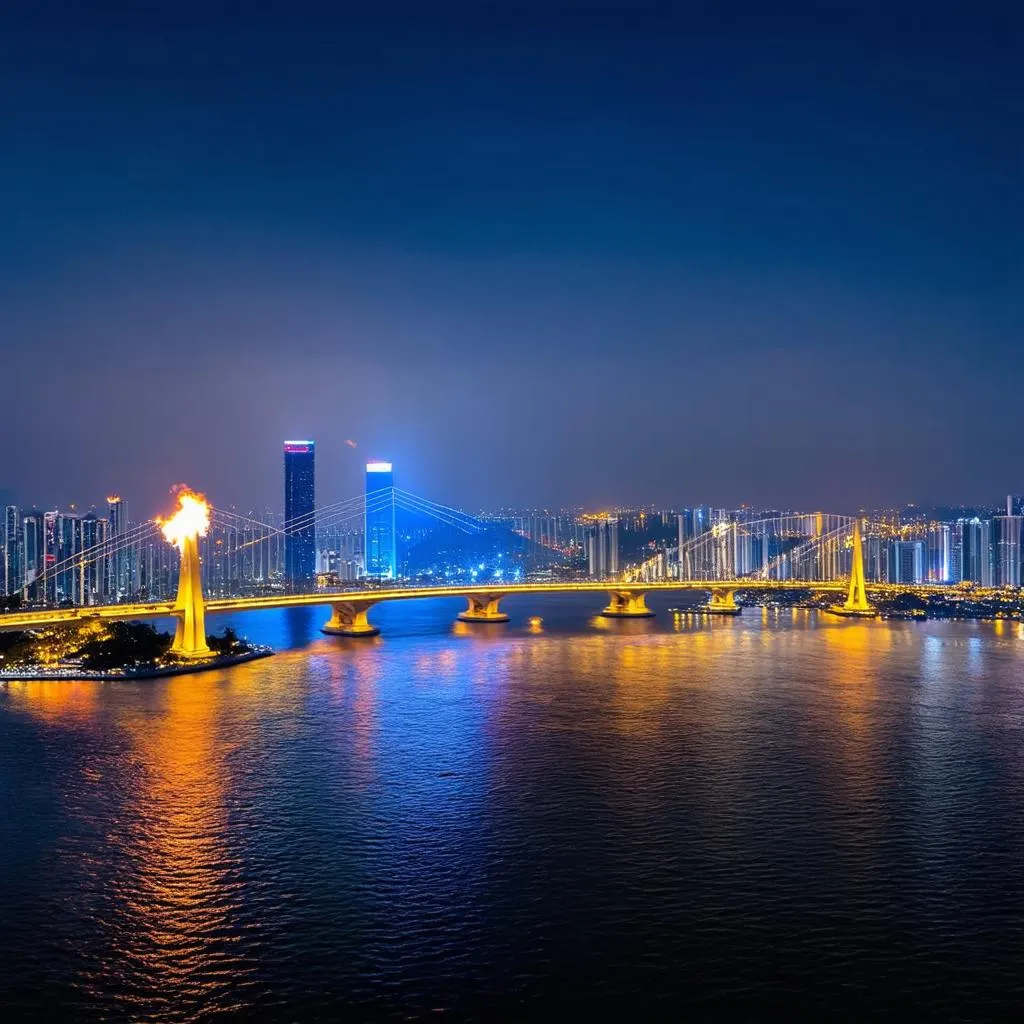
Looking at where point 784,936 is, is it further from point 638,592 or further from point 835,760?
point 638,592

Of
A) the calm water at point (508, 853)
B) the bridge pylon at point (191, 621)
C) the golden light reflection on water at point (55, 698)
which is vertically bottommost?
the calm water at point (508, 853)

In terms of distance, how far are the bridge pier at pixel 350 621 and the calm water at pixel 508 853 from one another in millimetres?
11819

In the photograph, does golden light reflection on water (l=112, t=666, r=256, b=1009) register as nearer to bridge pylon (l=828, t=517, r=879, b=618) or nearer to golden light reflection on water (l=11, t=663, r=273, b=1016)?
golden light reflection on water (l=11, t=663, r=273, b=1016)

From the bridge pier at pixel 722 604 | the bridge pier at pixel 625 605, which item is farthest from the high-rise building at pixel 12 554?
the bridge pier at pixel 722 604

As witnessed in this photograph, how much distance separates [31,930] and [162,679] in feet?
39.9

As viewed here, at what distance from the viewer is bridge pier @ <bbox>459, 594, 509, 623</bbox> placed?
35219 millimetres

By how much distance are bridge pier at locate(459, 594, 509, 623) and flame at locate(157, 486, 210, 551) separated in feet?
46.3

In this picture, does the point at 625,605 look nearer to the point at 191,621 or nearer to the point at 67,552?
the point at 191,621

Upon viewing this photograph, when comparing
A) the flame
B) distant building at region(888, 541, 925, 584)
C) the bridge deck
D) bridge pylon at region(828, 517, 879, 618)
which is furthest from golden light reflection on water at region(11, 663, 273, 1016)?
distant building at region(888, 541, 925, 584)

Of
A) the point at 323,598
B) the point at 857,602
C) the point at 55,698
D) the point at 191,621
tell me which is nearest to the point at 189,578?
the point at 191,621

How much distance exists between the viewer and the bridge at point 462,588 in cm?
2170

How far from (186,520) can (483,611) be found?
1544 centimetres

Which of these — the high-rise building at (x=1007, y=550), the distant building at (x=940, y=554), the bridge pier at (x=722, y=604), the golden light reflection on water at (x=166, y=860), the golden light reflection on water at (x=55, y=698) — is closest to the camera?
the golden light reflection on water at (x=166, y=860)

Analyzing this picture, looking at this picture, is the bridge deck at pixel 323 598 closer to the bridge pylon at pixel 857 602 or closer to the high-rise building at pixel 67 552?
the bridge pylon at pixel 857 602
